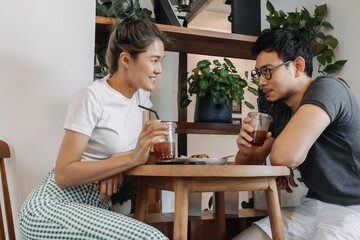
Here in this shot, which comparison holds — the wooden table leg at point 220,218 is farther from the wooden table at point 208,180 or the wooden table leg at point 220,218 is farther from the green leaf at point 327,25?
the green leaf at point 327,25

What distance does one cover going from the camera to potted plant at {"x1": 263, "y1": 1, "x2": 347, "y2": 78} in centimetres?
225

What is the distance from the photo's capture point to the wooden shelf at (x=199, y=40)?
1871mm

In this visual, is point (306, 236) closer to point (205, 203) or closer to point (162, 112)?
point (162, 112)

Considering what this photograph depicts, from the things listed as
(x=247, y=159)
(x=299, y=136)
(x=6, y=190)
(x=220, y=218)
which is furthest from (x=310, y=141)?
(x=6, y=190)

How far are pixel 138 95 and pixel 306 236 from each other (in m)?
0.83

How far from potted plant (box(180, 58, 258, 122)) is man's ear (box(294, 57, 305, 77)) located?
543mm

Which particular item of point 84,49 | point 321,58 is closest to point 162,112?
point 84,49

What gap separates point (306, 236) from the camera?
1.32 metres

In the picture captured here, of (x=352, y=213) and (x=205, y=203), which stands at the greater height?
(x=352, y=213)

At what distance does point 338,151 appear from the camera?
4.29 ft

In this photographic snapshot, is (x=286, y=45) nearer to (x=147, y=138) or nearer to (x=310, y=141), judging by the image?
(x=310, y=141)

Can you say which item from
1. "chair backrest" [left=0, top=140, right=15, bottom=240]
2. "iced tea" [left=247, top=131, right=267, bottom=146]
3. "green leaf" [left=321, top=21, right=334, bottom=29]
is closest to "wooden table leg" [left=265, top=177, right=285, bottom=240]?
"iced tea" [left=247, top=131, right=267, bottom=146]

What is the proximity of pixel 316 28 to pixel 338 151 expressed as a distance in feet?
4.32

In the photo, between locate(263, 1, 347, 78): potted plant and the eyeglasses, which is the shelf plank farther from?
locate(263, 1, 347, 78): potted plant
